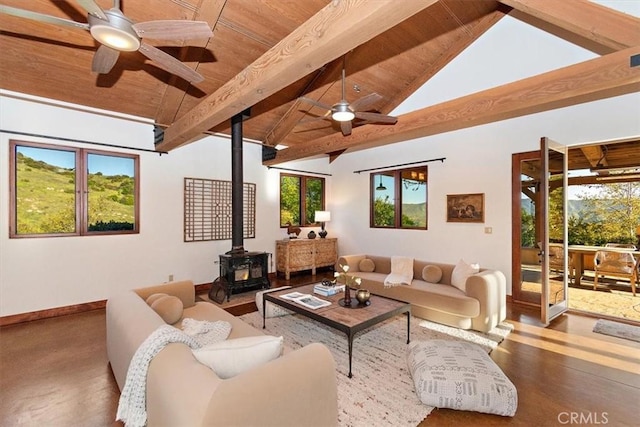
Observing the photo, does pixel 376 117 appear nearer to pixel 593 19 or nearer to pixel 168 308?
pixel 593 19

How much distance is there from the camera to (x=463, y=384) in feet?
6.86

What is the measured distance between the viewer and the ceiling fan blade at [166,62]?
222cm

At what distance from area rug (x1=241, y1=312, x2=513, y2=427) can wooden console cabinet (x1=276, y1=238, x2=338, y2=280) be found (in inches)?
90.2

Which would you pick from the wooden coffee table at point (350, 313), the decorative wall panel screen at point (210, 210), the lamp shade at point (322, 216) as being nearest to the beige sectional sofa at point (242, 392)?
the wooden coffee table at point (350, 313)

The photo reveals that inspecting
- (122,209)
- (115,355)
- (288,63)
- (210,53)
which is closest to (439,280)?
(288,63)

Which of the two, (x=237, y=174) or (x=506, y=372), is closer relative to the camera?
(x=506, y=372)

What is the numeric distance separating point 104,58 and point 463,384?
3.84 meters

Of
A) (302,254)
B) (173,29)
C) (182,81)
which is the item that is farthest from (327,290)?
(182,81)

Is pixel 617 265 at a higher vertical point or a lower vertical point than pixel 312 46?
lower

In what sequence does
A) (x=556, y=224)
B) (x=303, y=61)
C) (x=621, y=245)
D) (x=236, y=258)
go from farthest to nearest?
(x=621, y=245)
(x=236, y=258)
(x=556, y=224)
(x=303, y=61)

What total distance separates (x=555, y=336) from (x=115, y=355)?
455cm

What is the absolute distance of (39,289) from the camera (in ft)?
13.0

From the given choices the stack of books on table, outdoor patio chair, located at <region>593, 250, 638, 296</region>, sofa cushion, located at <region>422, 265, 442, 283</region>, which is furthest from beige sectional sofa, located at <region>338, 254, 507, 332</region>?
outdoor patio chair, located at <region>593, 250, 638, 296</region>

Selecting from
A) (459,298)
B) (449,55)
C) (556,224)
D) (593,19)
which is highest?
(449,55)
